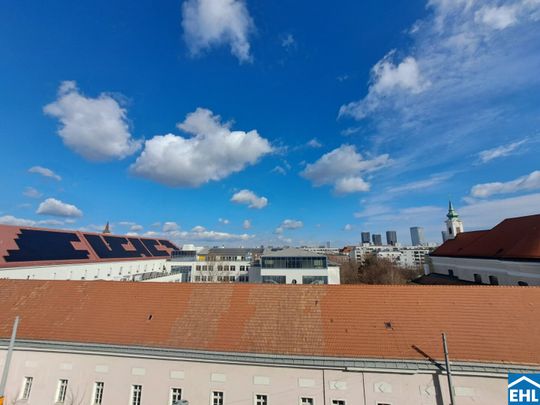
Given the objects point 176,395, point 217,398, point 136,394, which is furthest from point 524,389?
point 136,394

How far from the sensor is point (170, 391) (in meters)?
14.8

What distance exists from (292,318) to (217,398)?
5.77 metres

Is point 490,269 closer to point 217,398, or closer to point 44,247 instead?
point 217,398

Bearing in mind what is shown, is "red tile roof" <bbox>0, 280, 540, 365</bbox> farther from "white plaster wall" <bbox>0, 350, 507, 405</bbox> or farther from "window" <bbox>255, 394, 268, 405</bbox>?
"window" <bbox>255, 394, 268, 405</bbox>

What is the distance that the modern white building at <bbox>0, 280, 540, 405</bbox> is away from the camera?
13523mm

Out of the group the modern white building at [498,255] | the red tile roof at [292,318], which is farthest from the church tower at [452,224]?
the red tile roof at [292,318]

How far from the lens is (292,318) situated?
16.7 m

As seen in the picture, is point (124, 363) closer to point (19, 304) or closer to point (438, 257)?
point (19, 304)

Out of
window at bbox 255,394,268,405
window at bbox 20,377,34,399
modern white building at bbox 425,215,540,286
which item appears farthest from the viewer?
modern white building at bbox 425,215,540,286

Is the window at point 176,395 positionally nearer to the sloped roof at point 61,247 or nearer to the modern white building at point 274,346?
the modern white building at point 274,346

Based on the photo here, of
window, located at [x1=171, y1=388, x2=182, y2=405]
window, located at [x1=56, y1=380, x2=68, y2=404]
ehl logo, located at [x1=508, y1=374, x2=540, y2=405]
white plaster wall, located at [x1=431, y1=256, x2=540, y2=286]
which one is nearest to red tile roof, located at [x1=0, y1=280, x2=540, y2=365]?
ehl logo, located at [x1=508, y1=374, x2=540, y2=405]

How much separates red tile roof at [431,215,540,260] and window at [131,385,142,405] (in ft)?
125

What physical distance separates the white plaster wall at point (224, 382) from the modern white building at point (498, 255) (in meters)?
25.5

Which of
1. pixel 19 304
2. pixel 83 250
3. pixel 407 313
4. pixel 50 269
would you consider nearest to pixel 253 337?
pixel 407 313
